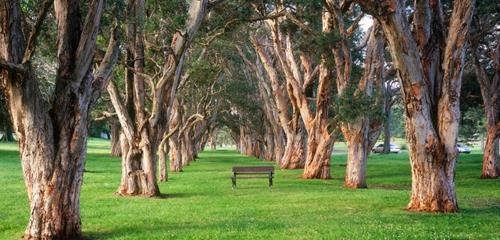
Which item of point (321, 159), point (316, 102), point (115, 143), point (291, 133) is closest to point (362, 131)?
point (321, 159)

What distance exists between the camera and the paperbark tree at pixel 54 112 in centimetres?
955


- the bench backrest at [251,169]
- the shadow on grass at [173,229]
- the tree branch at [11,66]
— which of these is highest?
the tree branch at [11,66]

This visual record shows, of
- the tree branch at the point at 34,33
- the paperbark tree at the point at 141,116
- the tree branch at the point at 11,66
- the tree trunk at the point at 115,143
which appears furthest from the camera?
the tree trunk at the point at 115,143

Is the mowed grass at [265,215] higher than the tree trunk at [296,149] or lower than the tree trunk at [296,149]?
lower

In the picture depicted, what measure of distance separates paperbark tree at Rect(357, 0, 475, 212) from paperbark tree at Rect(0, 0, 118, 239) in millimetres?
Answer: 6331

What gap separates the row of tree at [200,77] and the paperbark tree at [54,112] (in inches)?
0.7

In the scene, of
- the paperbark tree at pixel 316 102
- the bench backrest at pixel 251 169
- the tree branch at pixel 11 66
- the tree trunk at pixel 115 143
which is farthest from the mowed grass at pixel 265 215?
the tree trunk at pixel 115 143

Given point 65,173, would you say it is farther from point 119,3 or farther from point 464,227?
point 464,227

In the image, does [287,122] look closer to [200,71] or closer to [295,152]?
[295,152]

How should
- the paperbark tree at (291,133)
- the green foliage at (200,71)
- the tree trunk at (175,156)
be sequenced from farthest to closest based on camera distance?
the paperbark tree at (291,133) < the tree trunk at (175,156) < the green foliage at (200,71)

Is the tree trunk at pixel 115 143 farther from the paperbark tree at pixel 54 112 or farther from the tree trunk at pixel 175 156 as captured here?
the paperbark tree at pixel 54 112

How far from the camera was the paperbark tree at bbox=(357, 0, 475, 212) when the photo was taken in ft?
43.9

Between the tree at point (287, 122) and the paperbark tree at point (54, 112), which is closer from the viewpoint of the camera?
the paperbark tree at point (54, 112)

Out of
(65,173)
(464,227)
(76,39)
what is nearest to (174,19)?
(76,39)
